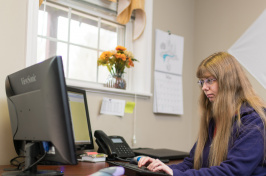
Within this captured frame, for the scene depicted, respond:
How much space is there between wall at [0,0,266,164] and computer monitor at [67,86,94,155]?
0.53 ft

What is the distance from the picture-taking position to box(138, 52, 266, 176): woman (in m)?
1.08

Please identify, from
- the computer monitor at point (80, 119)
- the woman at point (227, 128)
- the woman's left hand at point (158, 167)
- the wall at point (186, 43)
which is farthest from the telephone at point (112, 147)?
the woman's left hand at point (158, 167)

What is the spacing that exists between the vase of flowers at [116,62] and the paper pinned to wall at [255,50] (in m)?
0.90

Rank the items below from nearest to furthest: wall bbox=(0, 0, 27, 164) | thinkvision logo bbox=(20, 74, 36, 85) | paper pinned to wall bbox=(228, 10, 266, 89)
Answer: thinkvision logo bbox=(20, 74, 36, 85)
wall bbox=(0, 0, 27, 164)
paper pinned to wall bbox=(228, 10, 266, 89)

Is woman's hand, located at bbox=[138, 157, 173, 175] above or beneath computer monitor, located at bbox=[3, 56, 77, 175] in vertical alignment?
beneath

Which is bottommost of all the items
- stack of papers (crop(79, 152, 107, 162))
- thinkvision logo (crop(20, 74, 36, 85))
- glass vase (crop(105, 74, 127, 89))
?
stack of papers (crop(79, 152, 107, 162))

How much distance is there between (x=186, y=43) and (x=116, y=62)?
873 mm

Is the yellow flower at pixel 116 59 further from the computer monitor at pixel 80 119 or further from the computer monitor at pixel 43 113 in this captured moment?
the computer monitor at pixel 43 113

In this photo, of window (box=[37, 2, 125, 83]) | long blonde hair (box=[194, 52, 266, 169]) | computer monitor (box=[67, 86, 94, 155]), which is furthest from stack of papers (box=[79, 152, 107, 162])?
window (box=[37, 2, 125, 83])

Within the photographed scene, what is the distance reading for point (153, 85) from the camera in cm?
231

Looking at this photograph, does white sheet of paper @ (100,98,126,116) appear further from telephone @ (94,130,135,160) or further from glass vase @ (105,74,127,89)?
telephone @ (94,130,135,160)

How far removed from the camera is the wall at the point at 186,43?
Answer: 1.62 meters

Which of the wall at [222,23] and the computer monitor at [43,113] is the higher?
the wall at [222,23]

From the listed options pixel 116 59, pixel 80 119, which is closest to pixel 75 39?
pixel 116 59
